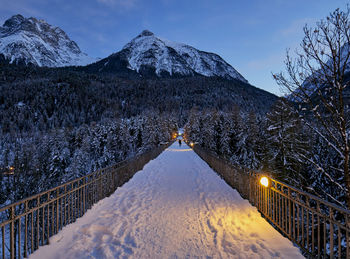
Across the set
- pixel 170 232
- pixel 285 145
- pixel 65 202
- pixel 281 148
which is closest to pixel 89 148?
pixel 281 148

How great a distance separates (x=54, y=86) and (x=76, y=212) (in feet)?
737

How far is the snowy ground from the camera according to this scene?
11.8ft

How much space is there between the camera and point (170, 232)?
14.2ft

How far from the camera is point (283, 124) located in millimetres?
17656

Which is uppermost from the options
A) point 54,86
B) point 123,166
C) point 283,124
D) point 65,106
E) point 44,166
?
point 54,86

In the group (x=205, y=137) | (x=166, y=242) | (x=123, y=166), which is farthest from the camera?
(x=205, y=137)

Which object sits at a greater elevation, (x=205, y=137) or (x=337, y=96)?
(x=337, y=96)

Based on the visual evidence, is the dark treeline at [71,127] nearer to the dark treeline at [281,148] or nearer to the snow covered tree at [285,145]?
the dark treeline at [281,148]

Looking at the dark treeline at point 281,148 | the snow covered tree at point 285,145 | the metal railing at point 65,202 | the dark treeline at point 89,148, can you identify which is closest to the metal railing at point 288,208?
the dark treeline at point 281,148

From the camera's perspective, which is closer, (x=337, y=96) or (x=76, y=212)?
(x=76, y=212)

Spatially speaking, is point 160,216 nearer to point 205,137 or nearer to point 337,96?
point 337,96

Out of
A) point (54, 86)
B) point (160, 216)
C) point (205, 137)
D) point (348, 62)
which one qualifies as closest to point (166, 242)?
point (160, 216)

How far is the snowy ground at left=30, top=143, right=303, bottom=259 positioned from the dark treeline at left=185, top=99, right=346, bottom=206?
3.51 m

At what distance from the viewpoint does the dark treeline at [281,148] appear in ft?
50.3
